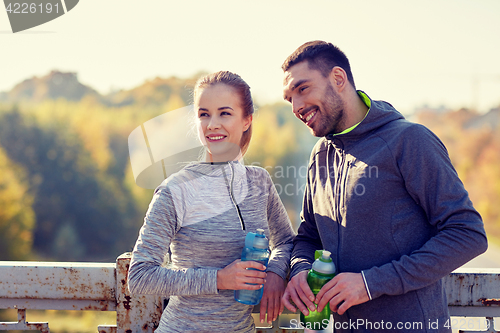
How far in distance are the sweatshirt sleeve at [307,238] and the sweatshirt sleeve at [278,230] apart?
0.05 meters

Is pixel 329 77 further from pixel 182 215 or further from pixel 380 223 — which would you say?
pixel 182 215

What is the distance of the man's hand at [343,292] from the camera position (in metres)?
1.73

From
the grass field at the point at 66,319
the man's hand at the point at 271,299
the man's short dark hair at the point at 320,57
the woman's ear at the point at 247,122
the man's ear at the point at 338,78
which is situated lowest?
the grass field at the point at 66,319

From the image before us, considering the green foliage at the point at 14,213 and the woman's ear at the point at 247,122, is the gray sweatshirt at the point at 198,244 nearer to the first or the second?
the woman's ear at the point at 247,122

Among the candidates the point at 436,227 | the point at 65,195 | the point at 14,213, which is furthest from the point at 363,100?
the point at 65,195

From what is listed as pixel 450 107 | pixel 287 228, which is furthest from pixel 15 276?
pixel 450 107

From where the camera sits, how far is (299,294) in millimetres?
1871

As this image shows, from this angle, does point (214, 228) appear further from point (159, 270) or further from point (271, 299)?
point (271, 299)

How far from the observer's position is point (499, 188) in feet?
176

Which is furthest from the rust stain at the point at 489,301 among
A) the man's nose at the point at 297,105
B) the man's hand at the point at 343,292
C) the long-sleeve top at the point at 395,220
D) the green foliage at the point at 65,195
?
the green foliage at the point at 65,195

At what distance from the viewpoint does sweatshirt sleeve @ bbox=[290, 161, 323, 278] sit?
6.89 feet

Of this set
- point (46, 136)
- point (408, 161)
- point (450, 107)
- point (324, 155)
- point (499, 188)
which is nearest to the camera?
point (408, 161)

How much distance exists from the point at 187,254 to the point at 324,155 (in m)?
0.95

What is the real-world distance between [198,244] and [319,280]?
60cm
